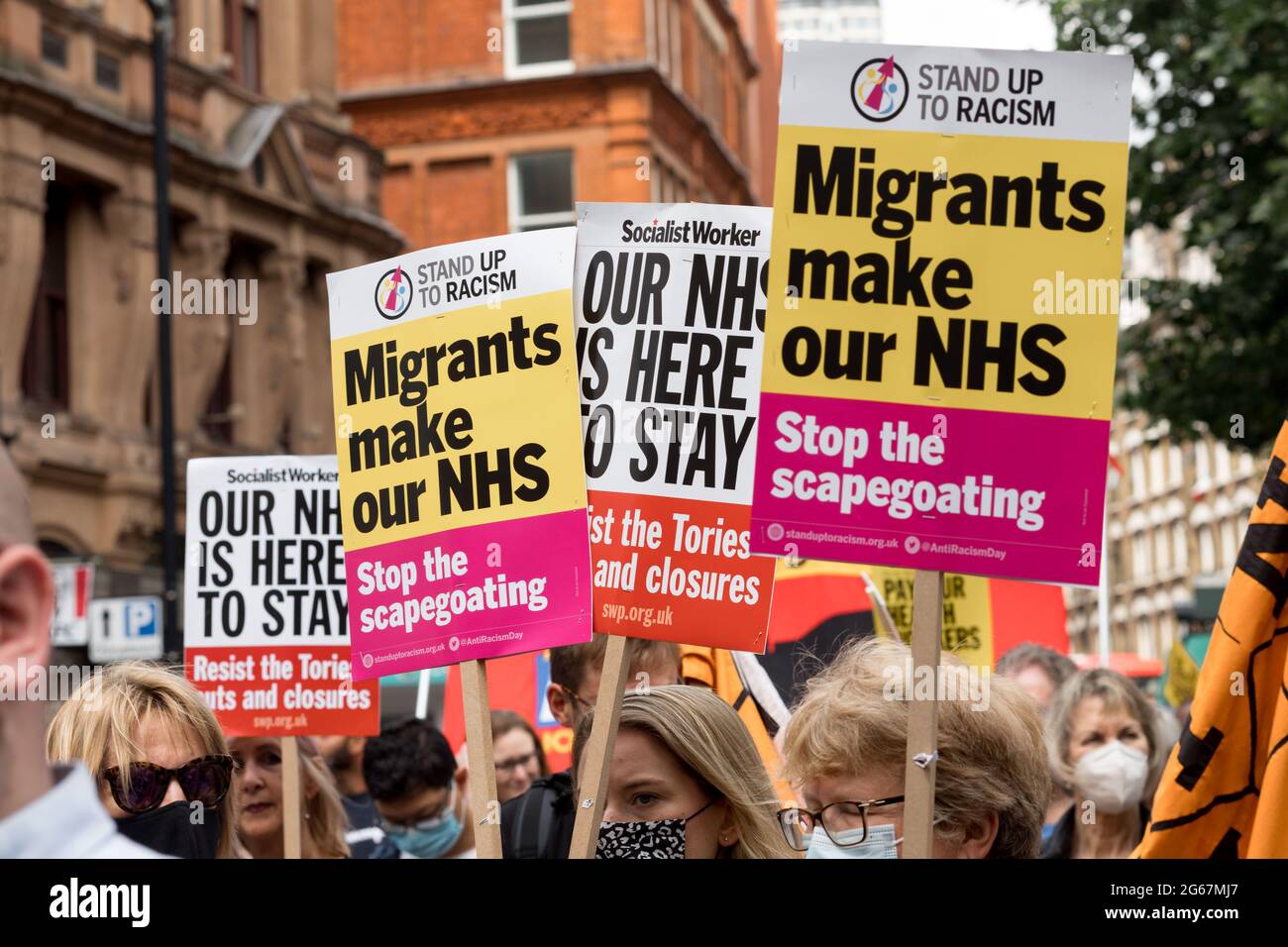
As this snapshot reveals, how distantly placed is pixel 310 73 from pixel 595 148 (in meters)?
9.21

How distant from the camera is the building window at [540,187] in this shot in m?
37.1

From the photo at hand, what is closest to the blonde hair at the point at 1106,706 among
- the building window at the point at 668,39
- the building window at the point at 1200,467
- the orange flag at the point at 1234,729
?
the orange flag at the point at 1234,729

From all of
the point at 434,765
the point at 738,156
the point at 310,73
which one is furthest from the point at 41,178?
the point at 738,156

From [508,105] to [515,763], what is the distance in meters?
30.8

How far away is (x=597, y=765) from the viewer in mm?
3982

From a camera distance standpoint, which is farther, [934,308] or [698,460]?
[698,460]

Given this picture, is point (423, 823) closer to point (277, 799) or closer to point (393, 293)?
point (277, 799)

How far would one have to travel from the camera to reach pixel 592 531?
4.68 meters

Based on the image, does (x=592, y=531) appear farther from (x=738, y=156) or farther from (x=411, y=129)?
(x=738, y=156)

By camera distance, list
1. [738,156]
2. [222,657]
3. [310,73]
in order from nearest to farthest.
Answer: [222,657]
[310,73]
[738,156]

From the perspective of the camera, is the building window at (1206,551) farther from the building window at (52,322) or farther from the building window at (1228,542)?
the building window at (52,322)

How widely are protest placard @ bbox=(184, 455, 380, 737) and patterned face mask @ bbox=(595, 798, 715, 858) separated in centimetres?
253

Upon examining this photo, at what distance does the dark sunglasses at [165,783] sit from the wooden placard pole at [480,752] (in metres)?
0.59

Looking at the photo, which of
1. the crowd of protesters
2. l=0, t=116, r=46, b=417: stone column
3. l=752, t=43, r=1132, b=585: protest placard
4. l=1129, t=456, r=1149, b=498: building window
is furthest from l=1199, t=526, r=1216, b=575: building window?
l=752, t=43, r=1132, b=585: protest placard
